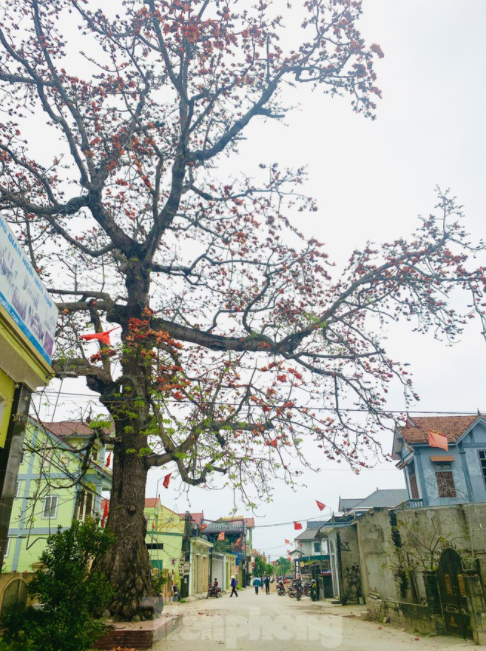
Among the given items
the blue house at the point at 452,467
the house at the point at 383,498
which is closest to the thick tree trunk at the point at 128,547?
the blue house at the point at 452,467

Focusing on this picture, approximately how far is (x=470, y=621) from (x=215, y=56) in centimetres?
1261

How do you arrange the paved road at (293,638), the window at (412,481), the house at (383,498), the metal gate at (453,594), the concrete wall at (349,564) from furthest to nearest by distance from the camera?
the house at (383,498) < the concrete wall at (349,564) < the window at (412,481) < the metal gate at (453,594) < the paved road at (293,638)

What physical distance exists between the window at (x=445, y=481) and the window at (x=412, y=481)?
1019 millimetres

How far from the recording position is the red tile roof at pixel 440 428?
19.3 metres

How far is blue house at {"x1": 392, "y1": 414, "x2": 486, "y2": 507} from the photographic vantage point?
1836 cm

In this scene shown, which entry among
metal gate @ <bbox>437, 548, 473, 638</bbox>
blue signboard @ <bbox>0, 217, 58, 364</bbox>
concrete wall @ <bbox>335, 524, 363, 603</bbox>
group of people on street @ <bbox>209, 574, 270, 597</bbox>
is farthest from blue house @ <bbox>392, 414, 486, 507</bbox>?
group of people on street @ <bbox>209, 574, 270, 597</bbox>

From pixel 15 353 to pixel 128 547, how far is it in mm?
5279

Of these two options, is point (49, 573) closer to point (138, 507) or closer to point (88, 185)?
point (138, 507)

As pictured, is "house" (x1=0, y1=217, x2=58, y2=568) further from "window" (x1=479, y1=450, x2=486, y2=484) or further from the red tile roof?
"window" (x1=479, y1=450, x2=486, y2=484)

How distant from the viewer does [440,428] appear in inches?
797

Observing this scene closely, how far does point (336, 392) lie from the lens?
10.8 meters

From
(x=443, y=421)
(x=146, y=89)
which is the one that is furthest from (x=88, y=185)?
(x=443, y=421)

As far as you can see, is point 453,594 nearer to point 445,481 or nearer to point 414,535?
point 414,535

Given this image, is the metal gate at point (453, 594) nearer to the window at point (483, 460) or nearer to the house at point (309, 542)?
the window at point (483, 460)
